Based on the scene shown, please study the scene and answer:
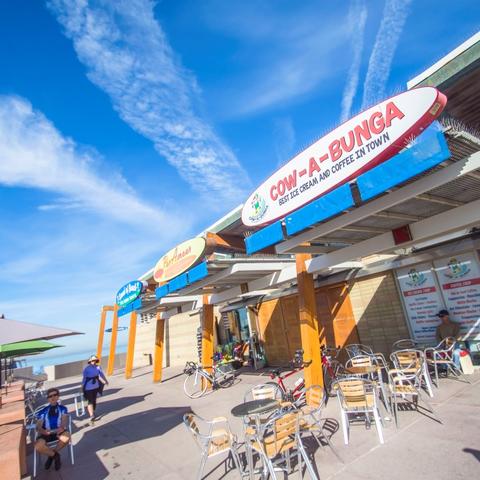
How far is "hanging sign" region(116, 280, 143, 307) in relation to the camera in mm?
12266

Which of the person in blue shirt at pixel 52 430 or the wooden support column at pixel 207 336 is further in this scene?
the wooden support column at pixel 207 336

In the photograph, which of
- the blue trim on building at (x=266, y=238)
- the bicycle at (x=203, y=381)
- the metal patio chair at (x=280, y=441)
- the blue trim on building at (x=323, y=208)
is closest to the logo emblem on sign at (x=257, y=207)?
the blue trim on building at (x=266, y=238)

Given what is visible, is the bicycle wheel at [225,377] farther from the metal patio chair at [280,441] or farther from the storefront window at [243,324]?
the metal patio chair at [280,441]

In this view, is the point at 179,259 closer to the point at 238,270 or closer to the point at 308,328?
→ the point at 238,270

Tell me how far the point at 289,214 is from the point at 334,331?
685 cm

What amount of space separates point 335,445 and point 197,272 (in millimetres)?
4852

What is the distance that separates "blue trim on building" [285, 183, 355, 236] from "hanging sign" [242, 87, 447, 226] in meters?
0.30

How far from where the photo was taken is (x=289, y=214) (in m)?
5.68

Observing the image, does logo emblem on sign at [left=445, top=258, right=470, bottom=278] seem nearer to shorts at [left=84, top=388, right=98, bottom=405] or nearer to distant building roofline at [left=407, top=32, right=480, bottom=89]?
distant building roofline at [left=407, top=32, right=480, bottom=89]

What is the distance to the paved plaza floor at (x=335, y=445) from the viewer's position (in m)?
3.74

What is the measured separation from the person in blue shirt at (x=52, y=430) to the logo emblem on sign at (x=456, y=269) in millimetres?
9305

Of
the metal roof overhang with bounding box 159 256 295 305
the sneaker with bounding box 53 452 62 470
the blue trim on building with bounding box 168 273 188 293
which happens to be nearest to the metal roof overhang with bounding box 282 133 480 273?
the metal roof overhang with bounding box 159 256 295 305

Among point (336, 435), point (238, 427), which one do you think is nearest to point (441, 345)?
point (336, 435)

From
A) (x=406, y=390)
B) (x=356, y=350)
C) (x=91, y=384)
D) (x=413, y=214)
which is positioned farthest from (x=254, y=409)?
(x=91, y=384)
